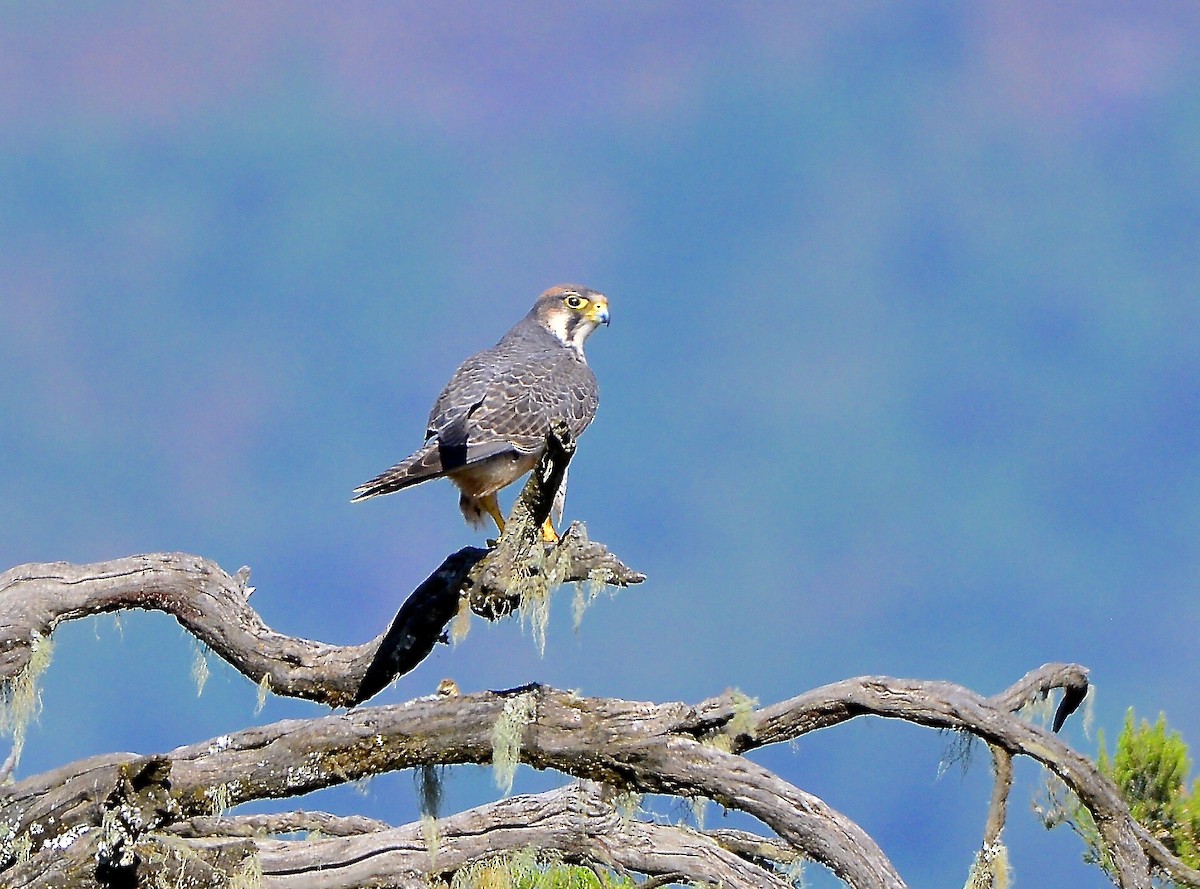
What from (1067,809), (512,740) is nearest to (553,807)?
(512,740)

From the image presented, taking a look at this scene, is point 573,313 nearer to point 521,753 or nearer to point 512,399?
point 512,399

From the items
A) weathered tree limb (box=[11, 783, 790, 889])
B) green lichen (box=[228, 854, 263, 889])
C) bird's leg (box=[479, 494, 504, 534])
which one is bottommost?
green lichen (box=[228, 854, 263, 889])

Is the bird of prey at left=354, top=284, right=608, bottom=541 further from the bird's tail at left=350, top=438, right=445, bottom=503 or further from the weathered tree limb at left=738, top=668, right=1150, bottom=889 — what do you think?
the weathered tree limb at left=738, top=668, right=1150, bottom=889

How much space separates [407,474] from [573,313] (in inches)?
90.6

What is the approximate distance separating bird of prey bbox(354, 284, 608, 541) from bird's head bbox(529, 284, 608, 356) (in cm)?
34

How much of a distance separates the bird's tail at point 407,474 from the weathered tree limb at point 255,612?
14.4 inches

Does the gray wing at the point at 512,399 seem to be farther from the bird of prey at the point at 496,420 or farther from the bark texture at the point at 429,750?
the bark texture at the point at 429,750

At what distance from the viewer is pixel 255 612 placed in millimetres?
6062

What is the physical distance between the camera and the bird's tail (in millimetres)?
5586

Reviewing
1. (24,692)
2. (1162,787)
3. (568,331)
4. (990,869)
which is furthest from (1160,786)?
(24,692)

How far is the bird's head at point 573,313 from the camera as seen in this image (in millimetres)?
7660

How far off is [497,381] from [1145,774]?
4.49 metres

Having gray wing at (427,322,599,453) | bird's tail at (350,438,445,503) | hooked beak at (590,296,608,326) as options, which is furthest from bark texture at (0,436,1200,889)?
hooked beak at (590,296,608,326)

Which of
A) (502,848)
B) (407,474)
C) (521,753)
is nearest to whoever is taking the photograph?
(521,753)
